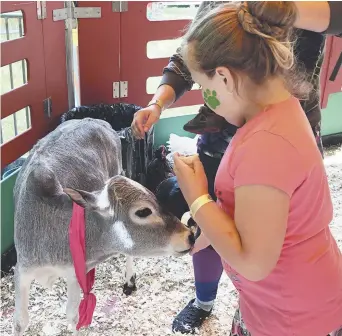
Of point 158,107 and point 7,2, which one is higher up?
point 7,2

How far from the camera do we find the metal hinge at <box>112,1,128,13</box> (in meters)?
2.38

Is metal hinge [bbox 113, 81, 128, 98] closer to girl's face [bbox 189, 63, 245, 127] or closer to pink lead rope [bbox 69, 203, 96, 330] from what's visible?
pink lead rope [bbox 69, 203, 96, 330]

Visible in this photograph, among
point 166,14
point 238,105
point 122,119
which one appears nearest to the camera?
point 238,105

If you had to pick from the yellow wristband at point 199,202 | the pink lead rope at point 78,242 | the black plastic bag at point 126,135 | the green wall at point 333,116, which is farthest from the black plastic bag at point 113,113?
the yellow wristband at point 199,202

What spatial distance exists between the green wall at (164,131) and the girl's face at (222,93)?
131 cm

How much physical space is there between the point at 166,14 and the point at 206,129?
1813 millimetres

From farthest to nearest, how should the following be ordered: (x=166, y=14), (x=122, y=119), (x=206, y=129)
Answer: (x=166, y=14), (x=122, y=119), (x=206, y=129)

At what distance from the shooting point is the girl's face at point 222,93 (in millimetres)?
817

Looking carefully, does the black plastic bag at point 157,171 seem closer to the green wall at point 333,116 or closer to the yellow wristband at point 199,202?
the green wall at point 333,116

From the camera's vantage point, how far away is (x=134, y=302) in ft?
6.19

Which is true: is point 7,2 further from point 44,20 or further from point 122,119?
point 122,119

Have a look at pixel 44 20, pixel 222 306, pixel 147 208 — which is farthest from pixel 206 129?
pixel 44 20

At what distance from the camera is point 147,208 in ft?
4.25

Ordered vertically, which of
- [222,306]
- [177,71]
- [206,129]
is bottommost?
[222,306]
